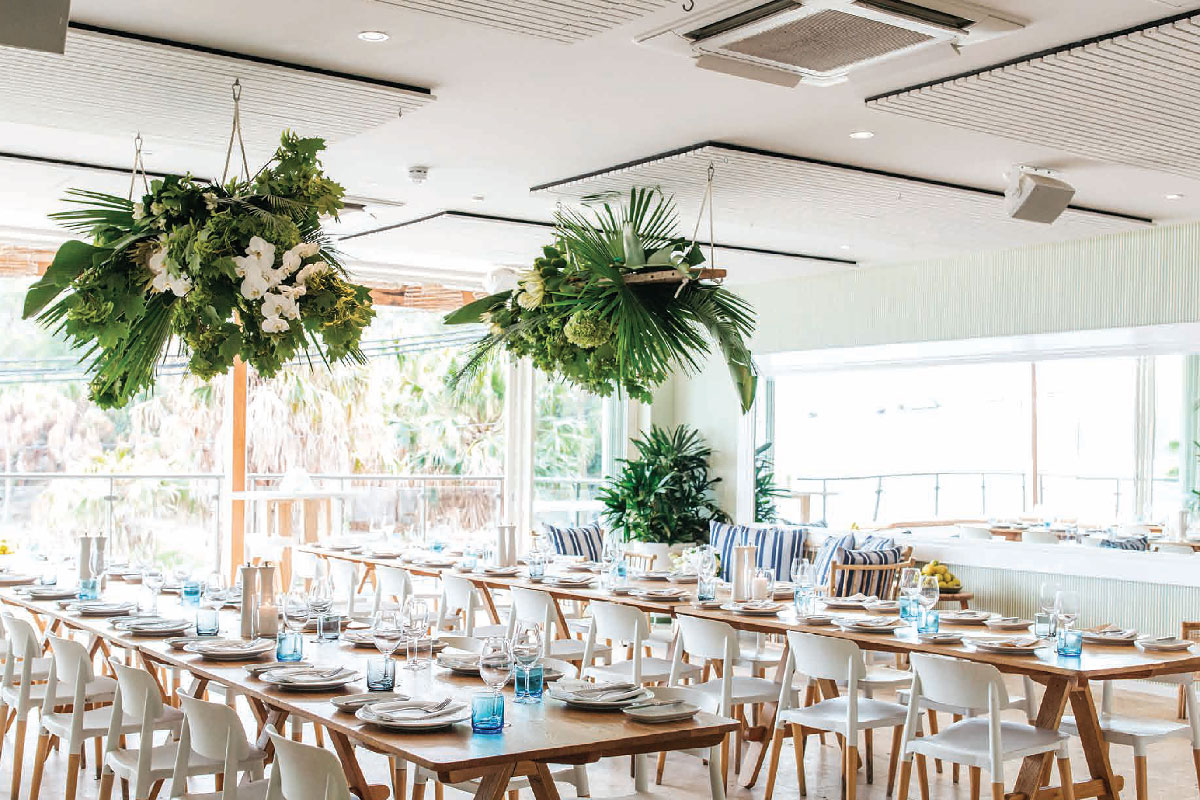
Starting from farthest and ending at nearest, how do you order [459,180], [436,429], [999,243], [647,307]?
[436,429] < [999,243] < [459,180] < [647,307]

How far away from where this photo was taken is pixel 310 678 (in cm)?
398

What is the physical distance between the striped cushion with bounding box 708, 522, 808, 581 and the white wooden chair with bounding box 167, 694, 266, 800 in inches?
247

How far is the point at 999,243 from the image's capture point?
8844 mm

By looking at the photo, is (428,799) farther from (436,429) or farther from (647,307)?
(436,429)

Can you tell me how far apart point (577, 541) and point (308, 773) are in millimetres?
6577

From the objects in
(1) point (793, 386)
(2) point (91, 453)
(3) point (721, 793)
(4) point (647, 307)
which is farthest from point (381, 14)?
(2) point (91, 453)

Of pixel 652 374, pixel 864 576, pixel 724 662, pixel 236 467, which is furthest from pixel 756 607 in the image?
pixel 236 467

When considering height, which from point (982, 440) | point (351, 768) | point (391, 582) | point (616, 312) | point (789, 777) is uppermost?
point (616, 312)

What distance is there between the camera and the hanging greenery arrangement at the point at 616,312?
5922 millimetres

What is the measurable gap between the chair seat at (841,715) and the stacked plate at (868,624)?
1.00ft

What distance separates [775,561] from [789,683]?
463 centimetres

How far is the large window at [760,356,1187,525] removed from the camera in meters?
9.55

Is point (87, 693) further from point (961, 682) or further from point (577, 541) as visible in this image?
point (577, 541)

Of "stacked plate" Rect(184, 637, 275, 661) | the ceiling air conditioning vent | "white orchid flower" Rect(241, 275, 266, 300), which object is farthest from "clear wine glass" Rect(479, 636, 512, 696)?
the ceiling air conditioning vent
